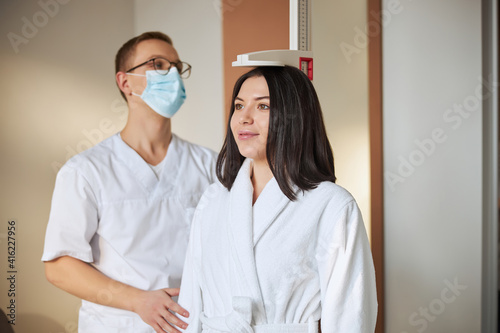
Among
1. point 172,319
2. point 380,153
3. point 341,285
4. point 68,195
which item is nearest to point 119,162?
point 68,195

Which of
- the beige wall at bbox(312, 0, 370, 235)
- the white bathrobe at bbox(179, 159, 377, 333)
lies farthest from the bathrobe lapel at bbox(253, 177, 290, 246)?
the beige wall at bbox(312, 0, 370, 235)

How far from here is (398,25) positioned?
2.50 m

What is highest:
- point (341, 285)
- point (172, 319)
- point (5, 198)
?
point (5, 198)

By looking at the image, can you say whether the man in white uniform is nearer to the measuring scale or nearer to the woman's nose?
the measuring scale

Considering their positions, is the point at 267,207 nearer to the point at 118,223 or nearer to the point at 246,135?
the point at 246,135

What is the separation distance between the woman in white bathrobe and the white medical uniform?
0.40m

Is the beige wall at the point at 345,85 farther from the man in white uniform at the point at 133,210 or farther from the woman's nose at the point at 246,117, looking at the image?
the woman's nose at the point at 246,117

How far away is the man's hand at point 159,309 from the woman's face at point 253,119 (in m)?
0.53

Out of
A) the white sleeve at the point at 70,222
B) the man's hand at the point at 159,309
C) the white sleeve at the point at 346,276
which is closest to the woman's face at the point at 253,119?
the white sleeve at the point at 346,276

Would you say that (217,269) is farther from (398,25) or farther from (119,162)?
(398,25)

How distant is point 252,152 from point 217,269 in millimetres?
346

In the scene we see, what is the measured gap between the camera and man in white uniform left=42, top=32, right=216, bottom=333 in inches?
66.9

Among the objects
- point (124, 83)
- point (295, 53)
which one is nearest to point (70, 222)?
point (124, 83)

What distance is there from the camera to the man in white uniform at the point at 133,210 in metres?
1.70
